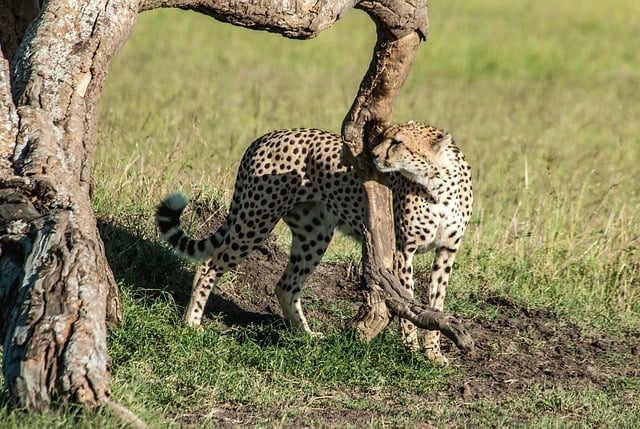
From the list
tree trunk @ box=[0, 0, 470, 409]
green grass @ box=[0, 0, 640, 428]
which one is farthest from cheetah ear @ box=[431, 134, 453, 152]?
green grass @ box=[0, 0, 640, 428]

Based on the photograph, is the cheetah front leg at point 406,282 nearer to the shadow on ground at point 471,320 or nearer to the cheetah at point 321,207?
the cheetah at point 321,207

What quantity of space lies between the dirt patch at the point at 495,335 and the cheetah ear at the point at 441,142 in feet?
3.21

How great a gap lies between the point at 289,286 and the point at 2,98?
2240 millimetres

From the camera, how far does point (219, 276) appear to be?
18.6ft

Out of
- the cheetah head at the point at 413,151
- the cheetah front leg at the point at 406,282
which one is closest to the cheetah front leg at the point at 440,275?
the cheetah front leg at the point at 406,282

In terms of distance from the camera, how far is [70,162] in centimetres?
397

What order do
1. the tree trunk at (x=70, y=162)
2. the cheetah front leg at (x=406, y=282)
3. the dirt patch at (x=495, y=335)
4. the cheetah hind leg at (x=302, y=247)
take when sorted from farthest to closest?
the cheetah hind leg at (x=302, y=247) < the cheetah front leg at (x=406, y=282) < the dirt patch at (x=495, y=335) < the tree trunk at (x=70, y=162)

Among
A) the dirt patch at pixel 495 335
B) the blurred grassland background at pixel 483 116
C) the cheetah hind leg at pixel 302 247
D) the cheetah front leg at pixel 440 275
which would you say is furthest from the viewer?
the blurred grassland background at pixel 483 116

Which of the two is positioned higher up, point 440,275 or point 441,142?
point 441,142

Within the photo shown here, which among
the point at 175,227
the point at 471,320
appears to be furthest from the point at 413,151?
the point at 175,227

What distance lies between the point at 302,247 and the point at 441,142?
105 cm

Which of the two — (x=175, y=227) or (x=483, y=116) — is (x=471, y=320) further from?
(x=483, y=116)

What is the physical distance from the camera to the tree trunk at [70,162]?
10.9 feet

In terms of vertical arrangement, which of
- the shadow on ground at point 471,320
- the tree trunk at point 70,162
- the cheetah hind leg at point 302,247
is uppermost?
the tree trunk at point 70,162
